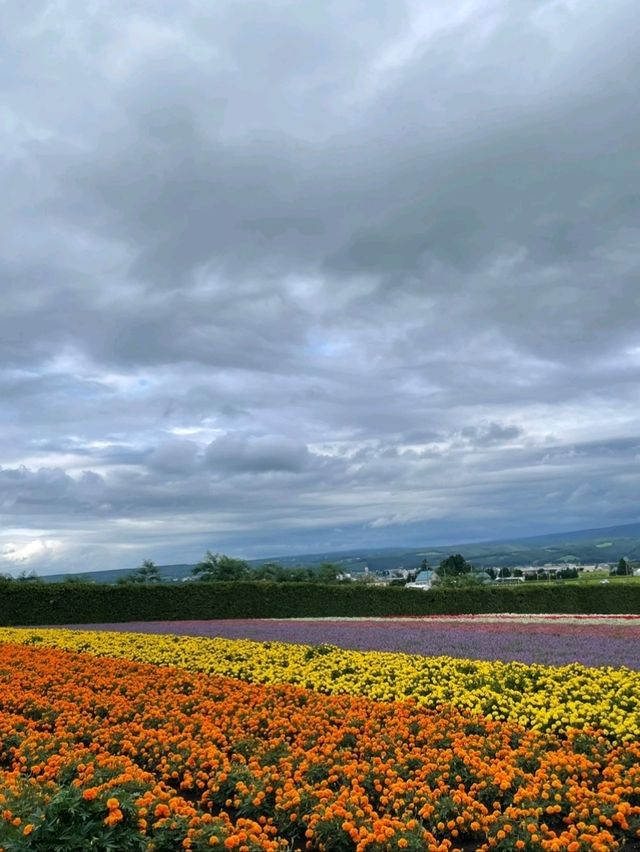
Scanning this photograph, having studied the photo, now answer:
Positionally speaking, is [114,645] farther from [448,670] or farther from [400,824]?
[400,824]

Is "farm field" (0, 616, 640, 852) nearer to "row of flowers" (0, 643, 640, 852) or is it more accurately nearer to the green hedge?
"row of flowers" (0, 643, 640, 852)

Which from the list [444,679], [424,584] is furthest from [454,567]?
[444,679]

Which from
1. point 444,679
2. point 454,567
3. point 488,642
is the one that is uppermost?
point 444,679

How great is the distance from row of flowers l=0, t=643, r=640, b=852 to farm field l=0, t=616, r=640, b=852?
0.02 meters

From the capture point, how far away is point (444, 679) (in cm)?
914

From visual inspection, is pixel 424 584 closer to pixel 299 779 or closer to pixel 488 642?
pixel 488 642

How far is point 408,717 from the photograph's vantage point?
7438mm

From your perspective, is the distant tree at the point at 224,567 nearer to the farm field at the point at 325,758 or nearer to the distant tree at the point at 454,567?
the distant tree at the point at 454,567

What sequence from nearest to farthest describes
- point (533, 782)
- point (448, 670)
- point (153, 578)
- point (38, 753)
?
point (533, 782) → point (38, 753) → point (448, 670) → point (153, 578)

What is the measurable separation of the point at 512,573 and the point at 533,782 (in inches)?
3442

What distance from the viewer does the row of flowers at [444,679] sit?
732cm

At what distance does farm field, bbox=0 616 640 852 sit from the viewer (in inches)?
179

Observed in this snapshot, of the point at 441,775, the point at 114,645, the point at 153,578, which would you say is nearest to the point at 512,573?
the point at 153,578

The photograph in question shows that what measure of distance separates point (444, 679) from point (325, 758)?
354 cm
